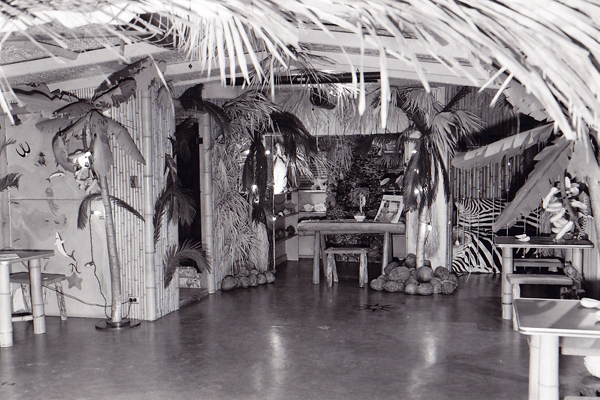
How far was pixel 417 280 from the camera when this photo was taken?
7734 mm

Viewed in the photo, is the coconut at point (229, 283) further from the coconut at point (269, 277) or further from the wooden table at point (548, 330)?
the wooden table at point (548, 330)

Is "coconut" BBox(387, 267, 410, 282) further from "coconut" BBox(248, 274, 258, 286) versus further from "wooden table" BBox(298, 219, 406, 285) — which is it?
"coconut" BBox(248, 274, 258, 286)

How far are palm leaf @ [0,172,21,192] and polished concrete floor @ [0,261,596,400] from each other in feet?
5.11

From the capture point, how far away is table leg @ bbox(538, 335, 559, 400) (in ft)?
10.0

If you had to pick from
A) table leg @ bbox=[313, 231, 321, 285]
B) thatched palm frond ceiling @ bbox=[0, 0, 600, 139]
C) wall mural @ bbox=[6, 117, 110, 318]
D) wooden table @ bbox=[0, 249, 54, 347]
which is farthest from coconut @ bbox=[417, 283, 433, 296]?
thatched palm frond ceiling @ bbox=[0, 0, 600, 139]

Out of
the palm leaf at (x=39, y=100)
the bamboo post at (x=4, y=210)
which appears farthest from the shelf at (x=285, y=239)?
the palm leaf at (x=39, y=100)

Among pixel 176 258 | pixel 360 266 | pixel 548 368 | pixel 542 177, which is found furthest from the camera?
pixel 360 266

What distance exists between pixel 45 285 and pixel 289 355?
2.92 meters

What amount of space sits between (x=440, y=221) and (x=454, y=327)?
255 cm

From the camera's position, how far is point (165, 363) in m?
4.84

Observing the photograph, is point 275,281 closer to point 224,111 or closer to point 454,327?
point 224,111

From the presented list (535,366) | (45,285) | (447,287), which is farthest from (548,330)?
(45,285)

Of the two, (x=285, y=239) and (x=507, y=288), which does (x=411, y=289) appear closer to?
(x=507, y=288)

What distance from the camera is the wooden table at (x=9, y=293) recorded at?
17.8 ft
